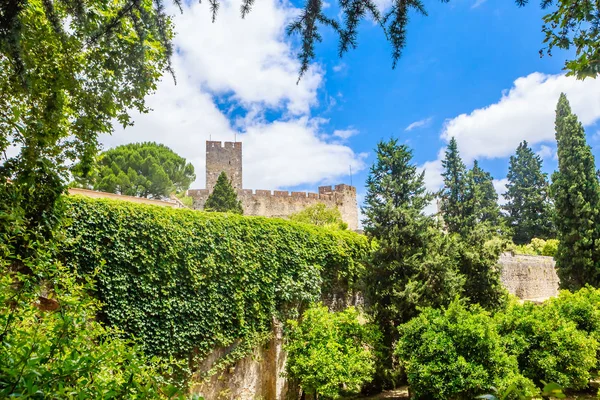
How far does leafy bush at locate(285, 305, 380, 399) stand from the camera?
7973 mm

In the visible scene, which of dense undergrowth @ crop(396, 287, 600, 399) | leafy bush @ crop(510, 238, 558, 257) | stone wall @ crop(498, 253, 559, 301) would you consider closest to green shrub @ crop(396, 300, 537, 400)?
dense undergrowth @ crop(396, 287, 600, 399)

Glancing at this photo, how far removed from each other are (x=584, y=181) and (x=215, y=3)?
59.0ft

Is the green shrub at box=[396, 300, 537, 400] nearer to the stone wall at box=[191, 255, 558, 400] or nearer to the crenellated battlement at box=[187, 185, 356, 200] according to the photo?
the stone wall at box=[191, 255, 558, 400]

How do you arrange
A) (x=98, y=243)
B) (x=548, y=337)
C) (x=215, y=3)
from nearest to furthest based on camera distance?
(x=215, y=3) < (x=98, y=243) < (x=548, y=337)

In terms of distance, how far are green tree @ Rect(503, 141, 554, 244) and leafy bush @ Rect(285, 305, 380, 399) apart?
2444 cm

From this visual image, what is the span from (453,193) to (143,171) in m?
22.5

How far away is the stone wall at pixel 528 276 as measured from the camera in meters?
17.9

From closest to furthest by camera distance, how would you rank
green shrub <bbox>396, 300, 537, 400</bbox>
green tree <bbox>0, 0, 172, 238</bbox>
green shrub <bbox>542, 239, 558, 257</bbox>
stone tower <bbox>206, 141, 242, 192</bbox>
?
green tree <bbox>0, 0, 172, 238</bbox> < green shrub <bbox>396, 300, 537, 400</bbox> < green shrub <bbox>542, 239, 558, 257</bbox> < stone tower <bbox>206, 141, 242, 192</bbox>

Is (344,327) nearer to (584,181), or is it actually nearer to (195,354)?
(195,354)

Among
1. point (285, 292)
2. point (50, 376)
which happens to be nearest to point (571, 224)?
point (285, 292)

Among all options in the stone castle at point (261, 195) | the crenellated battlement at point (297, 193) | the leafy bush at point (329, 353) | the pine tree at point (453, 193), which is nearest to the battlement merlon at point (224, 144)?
the stone castle at point (261, 195)

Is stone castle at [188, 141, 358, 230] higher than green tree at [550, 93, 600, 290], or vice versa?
stone castle at [188, 141, 358, 230]

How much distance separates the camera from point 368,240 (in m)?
11.5

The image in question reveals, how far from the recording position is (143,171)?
29219 millimetres
